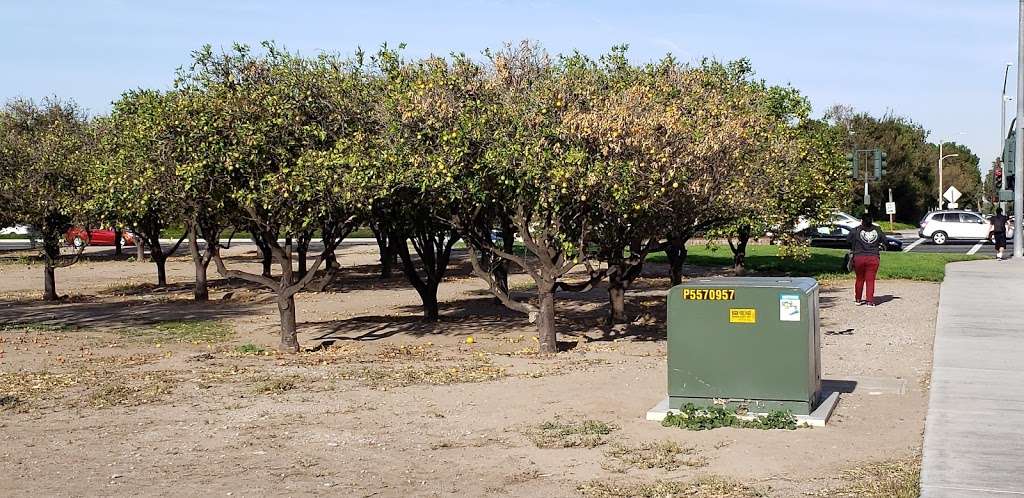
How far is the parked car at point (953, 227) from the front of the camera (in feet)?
162

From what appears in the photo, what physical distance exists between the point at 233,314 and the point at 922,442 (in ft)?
54.7

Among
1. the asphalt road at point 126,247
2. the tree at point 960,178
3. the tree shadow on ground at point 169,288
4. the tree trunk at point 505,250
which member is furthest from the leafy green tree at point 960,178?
the tree trunk at point 505,250

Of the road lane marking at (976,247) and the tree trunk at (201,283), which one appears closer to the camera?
the tree trunk at (201,283)

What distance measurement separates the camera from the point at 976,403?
34.1 feet

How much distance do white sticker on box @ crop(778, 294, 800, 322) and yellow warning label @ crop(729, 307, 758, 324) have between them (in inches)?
8.2

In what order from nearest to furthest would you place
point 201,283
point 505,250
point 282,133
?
point 282,133, point 505,250, point 201,283

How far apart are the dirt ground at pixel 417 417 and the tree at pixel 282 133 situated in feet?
6.75

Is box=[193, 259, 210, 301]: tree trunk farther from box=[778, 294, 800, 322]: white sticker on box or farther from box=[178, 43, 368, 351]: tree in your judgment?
box=[778, 294, 800, 322]: white sticker on box

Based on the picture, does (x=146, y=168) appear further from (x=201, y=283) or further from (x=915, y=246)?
(x=915, y=246)

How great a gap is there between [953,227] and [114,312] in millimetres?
37142

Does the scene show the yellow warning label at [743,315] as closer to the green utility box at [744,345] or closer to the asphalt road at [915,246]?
the green utility box at [744,345]

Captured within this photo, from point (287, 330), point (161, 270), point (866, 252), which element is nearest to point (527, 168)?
point (287, 330)

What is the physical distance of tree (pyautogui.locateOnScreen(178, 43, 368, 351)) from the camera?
14984mm

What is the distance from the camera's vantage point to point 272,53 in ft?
52.2
